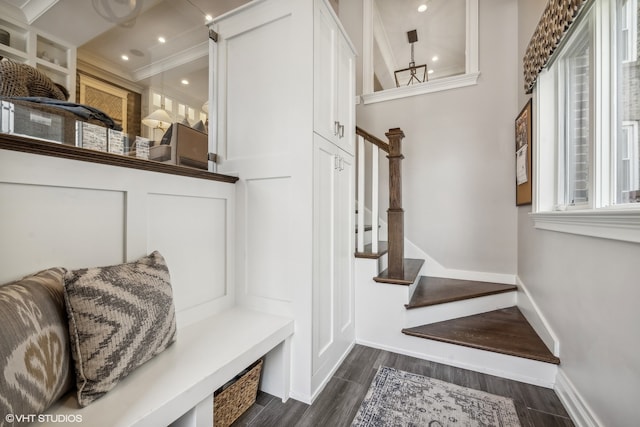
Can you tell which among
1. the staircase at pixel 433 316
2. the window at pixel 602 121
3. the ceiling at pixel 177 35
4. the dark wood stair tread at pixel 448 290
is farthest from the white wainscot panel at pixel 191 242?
the ceiling at pixel 177 35

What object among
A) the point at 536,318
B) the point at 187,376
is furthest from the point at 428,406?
the point at 187,376

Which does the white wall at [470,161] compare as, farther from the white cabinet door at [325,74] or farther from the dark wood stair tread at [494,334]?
the white cabinet door at [325,74]

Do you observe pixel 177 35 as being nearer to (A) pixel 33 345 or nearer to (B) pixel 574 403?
(A) pixel 33 345

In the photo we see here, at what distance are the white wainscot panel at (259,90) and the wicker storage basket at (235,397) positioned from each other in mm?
1157

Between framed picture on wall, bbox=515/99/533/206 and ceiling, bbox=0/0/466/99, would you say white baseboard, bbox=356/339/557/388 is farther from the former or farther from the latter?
ceiling, bbox=0/0/466/99

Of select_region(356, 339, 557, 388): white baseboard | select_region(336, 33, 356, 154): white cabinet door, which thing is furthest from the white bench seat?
select_region(336, 33, 356, 154): white cabinet door

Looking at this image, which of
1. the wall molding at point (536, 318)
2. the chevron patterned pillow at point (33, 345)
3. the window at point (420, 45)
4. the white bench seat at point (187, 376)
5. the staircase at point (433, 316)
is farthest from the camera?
the window at point (420, 45)

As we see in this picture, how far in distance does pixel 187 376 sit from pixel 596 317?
1681 millimetres

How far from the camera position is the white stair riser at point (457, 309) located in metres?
1.92

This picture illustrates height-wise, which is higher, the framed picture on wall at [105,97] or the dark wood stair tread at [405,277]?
the framed picture on wall at [105,97]

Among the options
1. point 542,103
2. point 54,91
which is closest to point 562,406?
point 542,103

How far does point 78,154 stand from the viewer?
906 millimetres

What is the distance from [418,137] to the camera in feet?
9.05

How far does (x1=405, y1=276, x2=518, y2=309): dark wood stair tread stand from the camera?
6.41 feet
